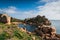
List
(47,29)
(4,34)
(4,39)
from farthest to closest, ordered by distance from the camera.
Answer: (47,29), (4,34), (4,39)

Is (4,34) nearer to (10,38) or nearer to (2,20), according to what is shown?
(10,38)

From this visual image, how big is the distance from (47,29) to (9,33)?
17713 mm

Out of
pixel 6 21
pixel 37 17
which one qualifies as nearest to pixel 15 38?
pixel 6 21

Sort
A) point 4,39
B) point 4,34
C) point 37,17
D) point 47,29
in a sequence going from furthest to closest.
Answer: point 37,17
point 47,29
point 4,34
point 4,39

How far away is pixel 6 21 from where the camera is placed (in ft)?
69.6

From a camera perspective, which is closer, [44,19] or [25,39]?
[25,39]

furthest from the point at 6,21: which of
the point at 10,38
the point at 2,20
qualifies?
the point at 10,38

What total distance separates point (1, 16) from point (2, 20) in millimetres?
1025

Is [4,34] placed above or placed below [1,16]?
below

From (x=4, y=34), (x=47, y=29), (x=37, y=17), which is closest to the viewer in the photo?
(x=4, y=34)

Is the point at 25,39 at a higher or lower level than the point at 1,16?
lower

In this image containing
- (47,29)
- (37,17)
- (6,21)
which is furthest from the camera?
(37,17)

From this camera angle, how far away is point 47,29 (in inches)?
1176

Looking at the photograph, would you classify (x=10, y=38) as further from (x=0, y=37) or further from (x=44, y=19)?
(x=44, y=19)
